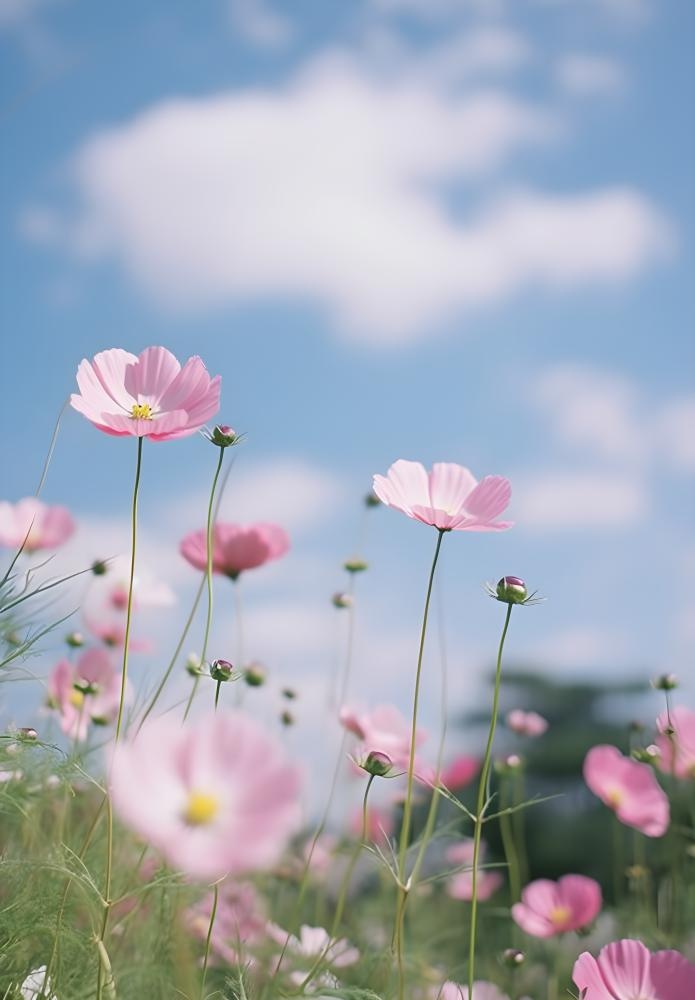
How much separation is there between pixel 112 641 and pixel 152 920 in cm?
52

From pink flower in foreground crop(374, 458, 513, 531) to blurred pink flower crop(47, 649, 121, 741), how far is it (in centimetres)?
56

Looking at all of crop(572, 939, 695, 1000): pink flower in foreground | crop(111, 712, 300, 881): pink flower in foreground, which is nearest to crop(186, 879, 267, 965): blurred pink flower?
crop(572, 939, 695, 1000): pink flower in foreground

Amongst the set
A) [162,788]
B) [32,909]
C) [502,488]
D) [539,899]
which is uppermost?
[502,488]

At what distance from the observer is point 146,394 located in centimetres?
98

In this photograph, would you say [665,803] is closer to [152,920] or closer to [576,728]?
[152,920]

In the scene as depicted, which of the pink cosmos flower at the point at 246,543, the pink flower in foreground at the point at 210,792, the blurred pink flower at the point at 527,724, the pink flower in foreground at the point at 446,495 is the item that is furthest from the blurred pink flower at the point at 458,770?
the pink flower in foreground at the point at 210,792

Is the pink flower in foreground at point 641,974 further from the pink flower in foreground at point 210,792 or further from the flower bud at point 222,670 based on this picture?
the pink flower in foreground at point 210,792

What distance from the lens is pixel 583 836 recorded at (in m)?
6.96

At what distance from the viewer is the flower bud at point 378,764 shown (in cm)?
94

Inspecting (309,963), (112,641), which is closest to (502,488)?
(309,963)

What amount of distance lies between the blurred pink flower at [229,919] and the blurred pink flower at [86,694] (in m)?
0.27

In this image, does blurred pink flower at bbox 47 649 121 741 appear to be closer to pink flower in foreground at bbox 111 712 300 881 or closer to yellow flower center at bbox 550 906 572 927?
yellow flower center at bbox 550 906 572 927

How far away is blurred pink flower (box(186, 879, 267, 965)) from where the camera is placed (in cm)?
158

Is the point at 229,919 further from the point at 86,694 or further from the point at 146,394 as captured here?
the point at 146,394
